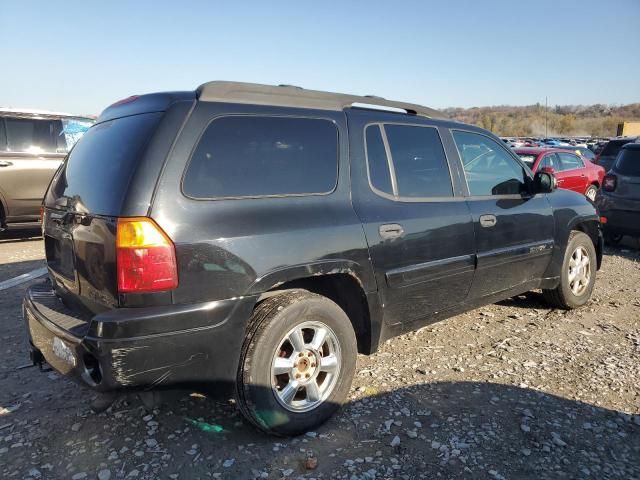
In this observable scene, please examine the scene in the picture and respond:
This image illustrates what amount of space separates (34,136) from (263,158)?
22.7 ft

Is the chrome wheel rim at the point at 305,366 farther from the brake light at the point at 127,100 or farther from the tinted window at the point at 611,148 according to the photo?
the tinted window at the point at 611,148

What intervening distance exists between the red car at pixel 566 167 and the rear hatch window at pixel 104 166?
940 cm

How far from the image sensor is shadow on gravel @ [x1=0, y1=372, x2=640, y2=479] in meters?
2.45

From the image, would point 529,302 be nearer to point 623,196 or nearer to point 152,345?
point 623,196

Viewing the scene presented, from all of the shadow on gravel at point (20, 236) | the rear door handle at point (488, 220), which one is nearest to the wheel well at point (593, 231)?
the rear door handle at point (488, 220)

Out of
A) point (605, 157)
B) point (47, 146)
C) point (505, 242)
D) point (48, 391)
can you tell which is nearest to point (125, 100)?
point (48, 391)

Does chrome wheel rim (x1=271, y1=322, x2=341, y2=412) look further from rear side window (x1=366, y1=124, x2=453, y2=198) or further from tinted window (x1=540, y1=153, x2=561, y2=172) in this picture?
tinted window (x1=540, y1=153, x2=561, y2=172)

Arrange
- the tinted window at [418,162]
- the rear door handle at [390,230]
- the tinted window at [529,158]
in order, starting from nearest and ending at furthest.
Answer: the rear door handle at [390,230]
the tinted window at [418,162]
the tinted window at [529,158]

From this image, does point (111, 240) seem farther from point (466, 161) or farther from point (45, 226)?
point (466, 161)

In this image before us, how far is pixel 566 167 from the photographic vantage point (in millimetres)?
11477

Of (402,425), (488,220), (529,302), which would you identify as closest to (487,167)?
(488,220)

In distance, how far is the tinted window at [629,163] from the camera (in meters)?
7.45

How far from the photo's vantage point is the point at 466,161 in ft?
12.6

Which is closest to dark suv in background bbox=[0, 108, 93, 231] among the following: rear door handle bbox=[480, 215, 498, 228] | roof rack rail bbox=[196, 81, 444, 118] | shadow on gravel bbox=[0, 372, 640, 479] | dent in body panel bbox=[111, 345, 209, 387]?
shadow on gravel bbox=[0, 372, 640, 479]
